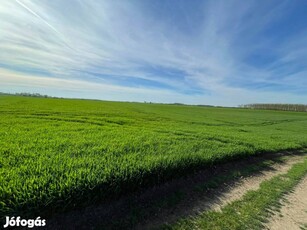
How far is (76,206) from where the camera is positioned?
4047 millimetres

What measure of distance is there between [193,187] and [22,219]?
15.3 ft

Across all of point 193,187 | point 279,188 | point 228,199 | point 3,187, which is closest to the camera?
point 3,187

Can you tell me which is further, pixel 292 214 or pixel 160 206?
pixel 292 214

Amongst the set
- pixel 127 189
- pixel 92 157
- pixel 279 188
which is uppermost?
pixel 92 157

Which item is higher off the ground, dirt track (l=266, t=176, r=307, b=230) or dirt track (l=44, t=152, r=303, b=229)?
dirt track (l=44, t=152, r=303, b=229)

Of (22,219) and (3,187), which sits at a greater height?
(3,187)

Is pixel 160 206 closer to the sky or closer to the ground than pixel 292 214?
closer to the sky

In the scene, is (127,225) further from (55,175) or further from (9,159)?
(9,159)

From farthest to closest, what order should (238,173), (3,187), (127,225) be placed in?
(238,173) → (127,225) → (3,187)

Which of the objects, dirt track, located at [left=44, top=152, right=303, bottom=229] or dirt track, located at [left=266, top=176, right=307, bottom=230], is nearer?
dirt track, located at [left=44, top=152, right=303, bottom=229]

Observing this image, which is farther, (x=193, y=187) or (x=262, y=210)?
(x=193, y=187)

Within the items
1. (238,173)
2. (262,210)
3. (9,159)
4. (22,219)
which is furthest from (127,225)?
(238,173)

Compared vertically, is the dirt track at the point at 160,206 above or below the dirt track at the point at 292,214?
above

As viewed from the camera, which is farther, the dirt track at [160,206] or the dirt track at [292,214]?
the dirt track at [292,214]
